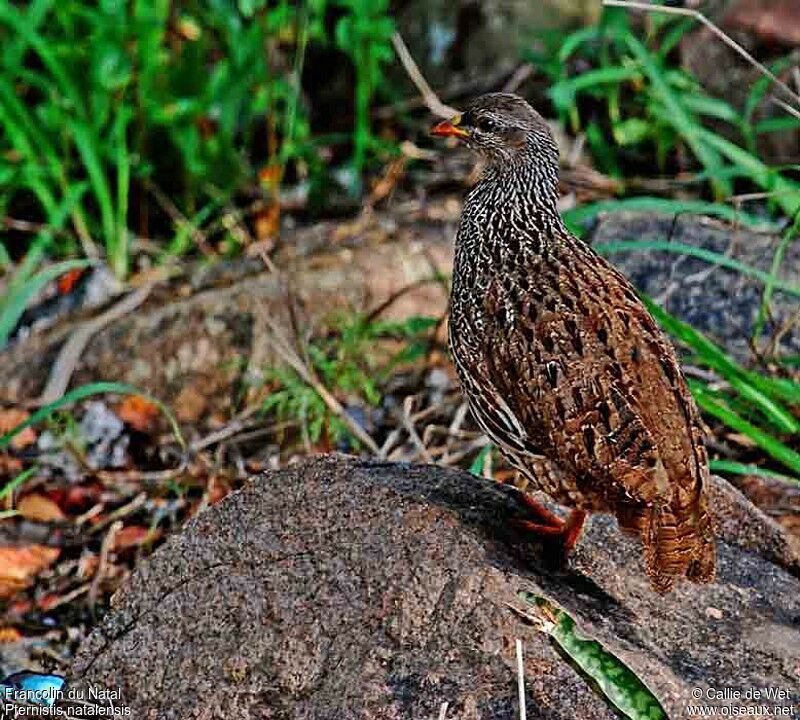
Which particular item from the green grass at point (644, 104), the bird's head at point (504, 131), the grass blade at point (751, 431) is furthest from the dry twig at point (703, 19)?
the green grass at point (644, 104)

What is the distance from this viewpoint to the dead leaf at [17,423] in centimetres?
619

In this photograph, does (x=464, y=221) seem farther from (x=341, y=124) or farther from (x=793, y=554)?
(x=341, y=124)

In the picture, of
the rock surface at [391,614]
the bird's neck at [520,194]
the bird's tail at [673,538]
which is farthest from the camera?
the bird's neck at [520,194]

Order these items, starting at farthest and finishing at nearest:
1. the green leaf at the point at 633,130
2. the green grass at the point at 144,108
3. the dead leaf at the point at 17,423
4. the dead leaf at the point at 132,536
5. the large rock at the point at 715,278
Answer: the green leaf at the point at 633,130 < the green grass at the point at 144,108 < the dead leaf at the point at 17,423 < the large rock at the point at 715,278 < the dead leaf at the point at 132,536

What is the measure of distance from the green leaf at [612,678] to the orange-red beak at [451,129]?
192cm

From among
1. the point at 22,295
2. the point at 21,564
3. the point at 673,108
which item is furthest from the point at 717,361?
the point at 22,295

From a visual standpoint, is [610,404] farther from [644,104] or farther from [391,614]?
[644,104]

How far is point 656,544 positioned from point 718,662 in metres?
0.31

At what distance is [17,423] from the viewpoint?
243 inches

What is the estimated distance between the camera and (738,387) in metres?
4.69

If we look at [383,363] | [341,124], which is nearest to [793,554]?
[383,363]

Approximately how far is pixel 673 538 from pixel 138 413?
3399mm

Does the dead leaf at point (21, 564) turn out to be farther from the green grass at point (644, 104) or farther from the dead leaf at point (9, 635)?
the green grass at point (644, 104)

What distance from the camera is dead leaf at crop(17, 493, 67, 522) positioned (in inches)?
227
